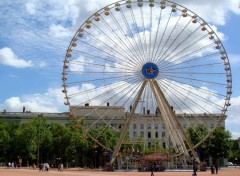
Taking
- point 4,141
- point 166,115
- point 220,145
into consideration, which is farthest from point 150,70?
point 4,141

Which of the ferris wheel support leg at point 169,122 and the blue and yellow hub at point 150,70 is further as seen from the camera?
the ferris wheel support leg at point 169,122

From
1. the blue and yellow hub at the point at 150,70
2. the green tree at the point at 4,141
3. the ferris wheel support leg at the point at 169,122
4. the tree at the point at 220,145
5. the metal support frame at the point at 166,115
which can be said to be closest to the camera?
the blue and yellow hub at the point at 150,70

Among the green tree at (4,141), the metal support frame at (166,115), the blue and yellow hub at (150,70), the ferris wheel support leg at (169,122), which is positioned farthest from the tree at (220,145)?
the green tree at (4,141)

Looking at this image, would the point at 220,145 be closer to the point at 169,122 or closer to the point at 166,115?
the point at 169,122

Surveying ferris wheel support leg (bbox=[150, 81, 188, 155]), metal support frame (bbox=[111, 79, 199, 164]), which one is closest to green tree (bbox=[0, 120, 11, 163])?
metal support frame (bbox=[111, 79, 199, 164])

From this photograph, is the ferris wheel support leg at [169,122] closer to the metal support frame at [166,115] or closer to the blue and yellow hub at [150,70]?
the metal support frame at [166,115]

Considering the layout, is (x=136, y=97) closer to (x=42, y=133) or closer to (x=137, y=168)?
(x=137, y=168)

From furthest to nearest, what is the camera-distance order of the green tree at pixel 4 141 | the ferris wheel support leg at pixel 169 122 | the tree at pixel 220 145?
the green tree at pixel 4 141 < the tree at pixel 220 145 < the ferris wheel support leg at pixel 169 122

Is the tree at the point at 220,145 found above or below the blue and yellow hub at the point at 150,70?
below

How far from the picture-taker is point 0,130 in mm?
109500

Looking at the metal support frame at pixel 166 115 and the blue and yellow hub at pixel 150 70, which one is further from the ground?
the blue and yellow hub at pixel 150 70

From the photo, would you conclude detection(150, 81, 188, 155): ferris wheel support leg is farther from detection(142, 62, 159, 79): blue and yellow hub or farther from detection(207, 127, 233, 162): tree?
detection(207, 127, 233, 162): tree

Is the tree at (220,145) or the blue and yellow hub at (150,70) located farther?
the tree at (220,145)

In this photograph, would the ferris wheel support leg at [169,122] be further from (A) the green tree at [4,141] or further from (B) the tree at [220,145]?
(A) the green tree at [4,141]
